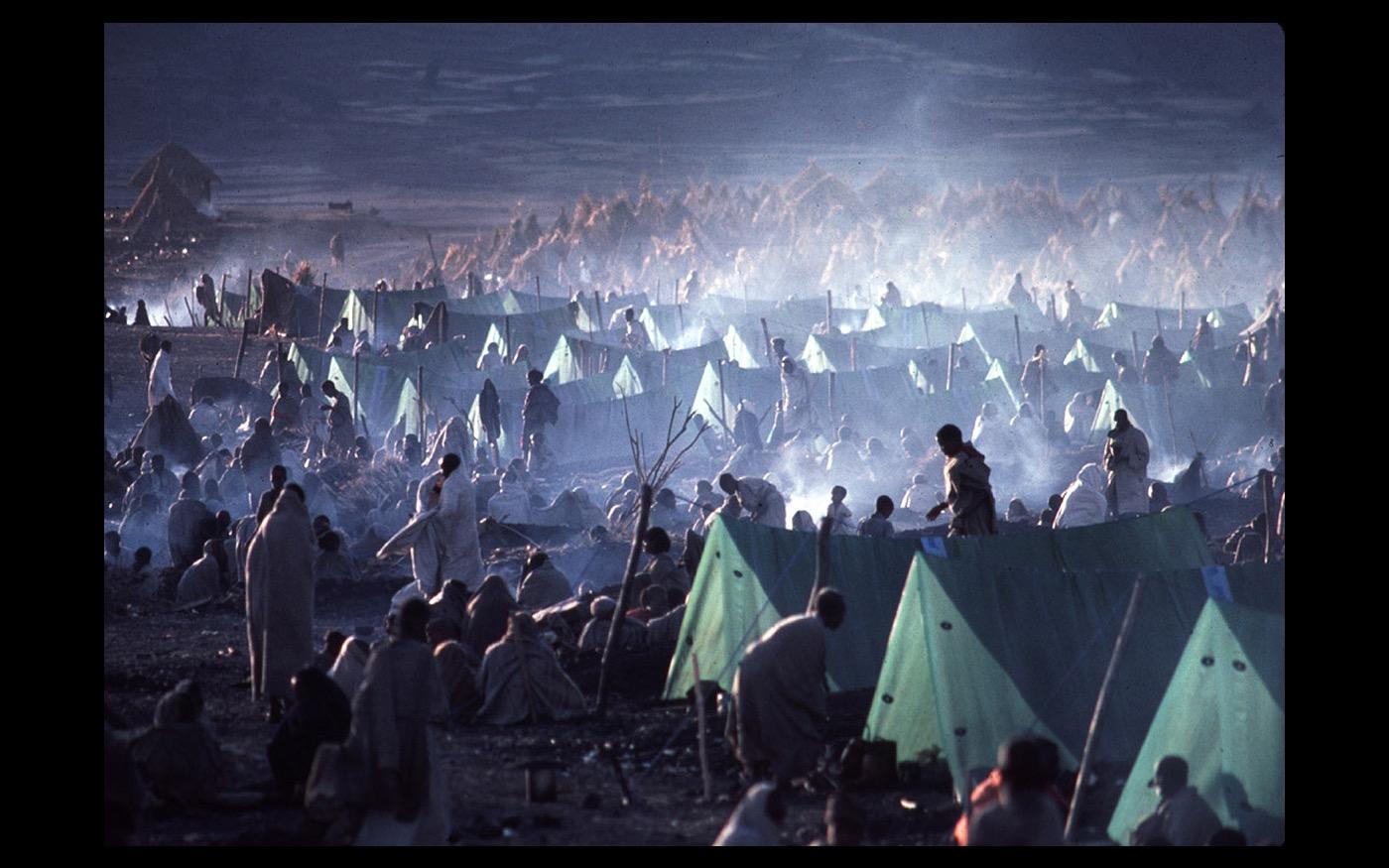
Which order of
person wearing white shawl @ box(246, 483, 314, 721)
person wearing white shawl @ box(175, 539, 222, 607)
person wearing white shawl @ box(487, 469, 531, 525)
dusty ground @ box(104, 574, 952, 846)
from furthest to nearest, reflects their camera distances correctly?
person wearing white shawl @ box(487, 469, 531, 525), person wearing white shawl @ box(175, 539, 222, 607), person wearing white shawl @ box(246, 483, 314, 721), dusty ground @ box(104, 574, 952, 846)

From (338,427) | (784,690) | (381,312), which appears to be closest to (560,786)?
(784,690)

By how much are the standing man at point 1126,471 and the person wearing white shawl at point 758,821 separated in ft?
31.1

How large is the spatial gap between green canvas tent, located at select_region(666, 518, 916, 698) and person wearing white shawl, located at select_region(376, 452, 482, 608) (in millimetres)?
1952

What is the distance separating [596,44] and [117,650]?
4549 centimetres

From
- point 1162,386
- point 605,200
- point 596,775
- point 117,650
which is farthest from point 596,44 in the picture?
point 596,775

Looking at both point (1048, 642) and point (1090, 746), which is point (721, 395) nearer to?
point (1048, 642)

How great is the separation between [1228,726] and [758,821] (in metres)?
2.10


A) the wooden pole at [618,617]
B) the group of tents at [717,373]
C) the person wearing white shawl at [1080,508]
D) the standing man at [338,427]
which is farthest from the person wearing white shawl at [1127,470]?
the standing man at [338,427]

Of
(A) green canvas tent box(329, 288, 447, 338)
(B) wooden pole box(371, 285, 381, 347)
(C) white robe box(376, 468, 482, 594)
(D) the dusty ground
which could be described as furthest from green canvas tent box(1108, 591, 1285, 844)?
(A) green canvas tent box(329, 288, 447, 338)

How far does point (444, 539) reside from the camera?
36.7ft

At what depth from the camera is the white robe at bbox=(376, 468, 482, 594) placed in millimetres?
11078

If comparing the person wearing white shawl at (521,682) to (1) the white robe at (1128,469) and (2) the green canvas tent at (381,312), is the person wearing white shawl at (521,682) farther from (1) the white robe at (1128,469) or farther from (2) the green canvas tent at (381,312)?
(2) the green canvas tent at (381,312)

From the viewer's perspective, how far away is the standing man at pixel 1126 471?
14539 mm

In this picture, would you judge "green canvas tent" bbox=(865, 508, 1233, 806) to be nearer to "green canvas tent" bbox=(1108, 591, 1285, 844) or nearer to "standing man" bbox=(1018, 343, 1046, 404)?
"green canvas tent" bbox=(1108, 591, 1285, 844)
